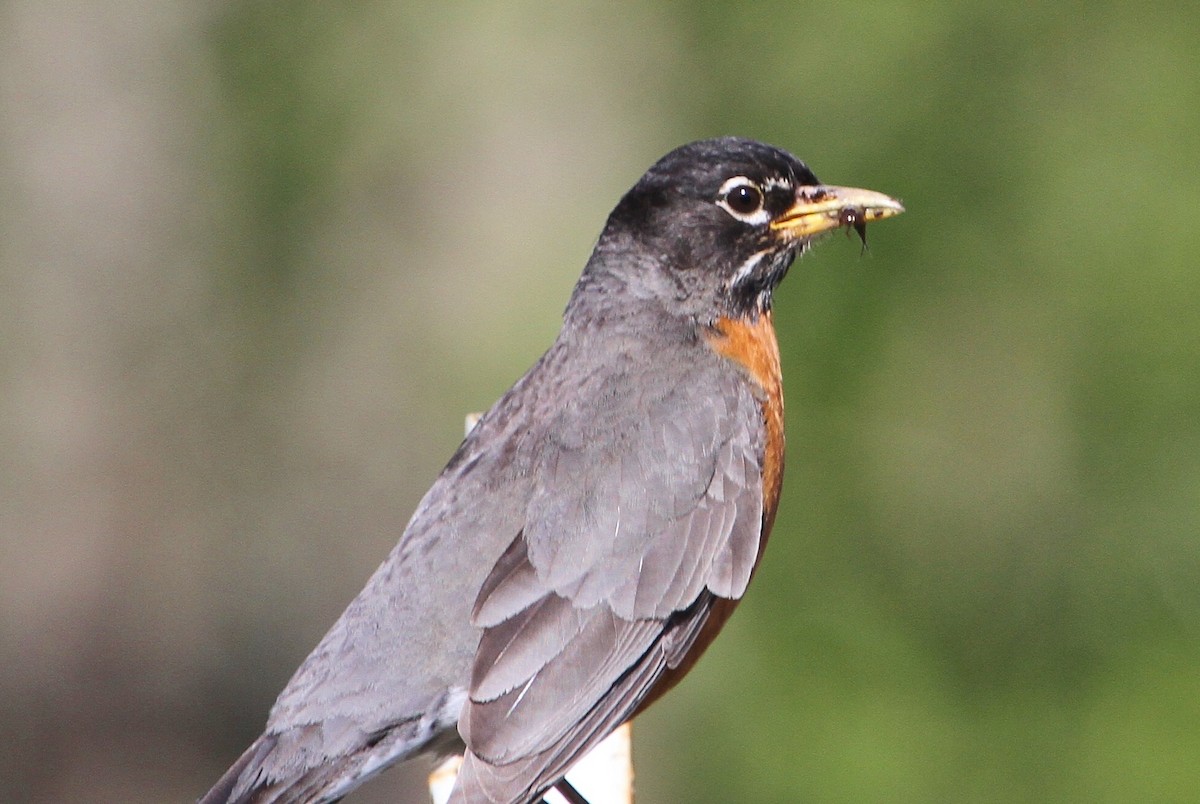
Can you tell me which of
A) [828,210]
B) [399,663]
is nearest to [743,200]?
[828,210]

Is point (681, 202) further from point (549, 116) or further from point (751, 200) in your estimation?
point (549, 116)

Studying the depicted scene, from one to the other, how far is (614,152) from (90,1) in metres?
3.18

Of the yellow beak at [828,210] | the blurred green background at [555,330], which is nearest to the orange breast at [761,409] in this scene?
the yellow beak at [828,210]

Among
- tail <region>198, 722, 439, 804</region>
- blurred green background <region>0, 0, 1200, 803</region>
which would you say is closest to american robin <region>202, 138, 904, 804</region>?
tail <region>198, 722, 439, 804</region>

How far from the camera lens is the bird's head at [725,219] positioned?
3.86m

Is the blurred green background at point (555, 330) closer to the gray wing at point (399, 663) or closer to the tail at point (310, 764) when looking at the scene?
the gray wing at point (399, 663)

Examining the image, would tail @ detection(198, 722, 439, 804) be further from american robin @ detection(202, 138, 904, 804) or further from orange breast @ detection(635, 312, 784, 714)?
orange breast @ detection(635, 312, 784, 714)

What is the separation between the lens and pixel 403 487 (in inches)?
340

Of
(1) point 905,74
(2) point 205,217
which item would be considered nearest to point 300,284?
(2) point 205,217

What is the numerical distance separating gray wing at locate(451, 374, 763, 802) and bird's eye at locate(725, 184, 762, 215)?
1.64 feet

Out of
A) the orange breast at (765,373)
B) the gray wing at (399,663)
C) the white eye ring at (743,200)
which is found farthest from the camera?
the white eye ring at (743,200)

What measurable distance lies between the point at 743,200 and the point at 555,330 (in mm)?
3275

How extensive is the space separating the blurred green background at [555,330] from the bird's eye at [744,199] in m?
2.08

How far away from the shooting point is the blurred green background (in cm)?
568
